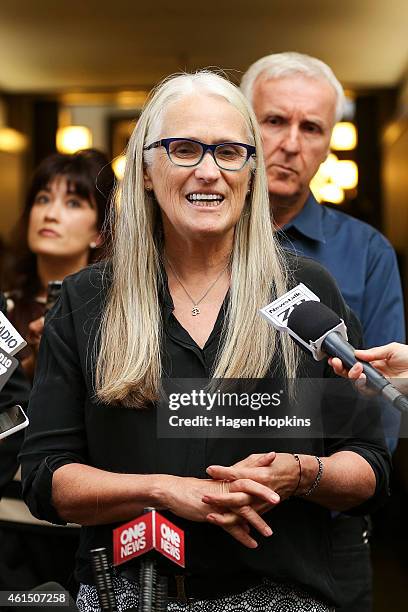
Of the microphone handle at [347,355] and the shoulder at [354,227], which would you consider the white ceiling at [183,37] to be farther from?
the microphone handle at [347,355]

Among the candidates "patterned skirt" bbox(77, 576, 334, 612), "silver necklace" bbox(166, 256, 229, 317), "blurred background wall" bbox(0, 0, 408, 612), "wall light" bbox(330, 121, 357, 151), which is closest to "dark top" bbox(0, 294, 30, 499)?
"silver necklace" bbox(166, 256, 229, 317)

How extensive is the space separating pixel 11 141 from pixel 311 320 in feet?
25.3

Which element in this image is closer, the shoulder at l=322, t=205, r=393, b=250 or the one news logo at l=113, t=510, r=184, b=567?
the one news logo at l=113, t=510, r=184, b=567

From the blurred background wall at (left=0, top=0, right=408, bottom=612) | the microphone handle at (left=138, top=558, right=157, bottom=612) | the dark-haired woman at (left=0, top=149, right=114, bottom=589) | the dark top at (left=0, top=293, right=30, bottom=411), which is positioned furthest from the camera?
the blurred background wall at (left=0, top=0, right=408, bottom=612)

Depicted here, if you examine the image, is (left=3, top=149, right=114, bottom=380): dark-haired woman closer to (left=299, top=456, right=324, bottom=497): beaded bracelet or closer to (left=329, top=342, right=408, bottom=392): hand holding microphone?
(left=299, top=456, right=324, bottom=497): beaded bracelet

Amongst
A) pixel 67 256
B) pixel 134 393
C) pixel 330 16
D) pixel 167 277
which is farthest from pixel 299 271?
pixel 330 16

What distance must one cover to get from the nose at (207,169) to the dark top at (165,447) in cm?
21

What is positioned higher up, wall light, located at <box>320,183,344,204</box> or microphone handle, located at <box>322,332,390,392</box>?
wall light, located at <box>320,183,344,204</box>

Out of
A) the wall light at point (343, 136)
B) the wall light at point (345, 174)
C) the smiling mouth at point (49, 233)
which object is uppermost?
the wall light at point (343, 136)

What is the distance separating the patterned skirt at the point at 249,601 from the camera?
1681 millimetres

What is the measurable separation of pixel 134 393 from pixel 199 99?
51 cm

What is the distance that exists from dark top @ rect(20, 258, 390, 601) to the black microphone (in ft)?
0.63

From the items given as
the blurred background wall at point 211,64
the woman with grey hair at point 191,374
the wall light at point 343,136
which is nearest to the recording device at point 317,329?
the woman with grey hair at point 191,374

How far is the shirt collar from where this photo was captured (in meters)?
2.62
